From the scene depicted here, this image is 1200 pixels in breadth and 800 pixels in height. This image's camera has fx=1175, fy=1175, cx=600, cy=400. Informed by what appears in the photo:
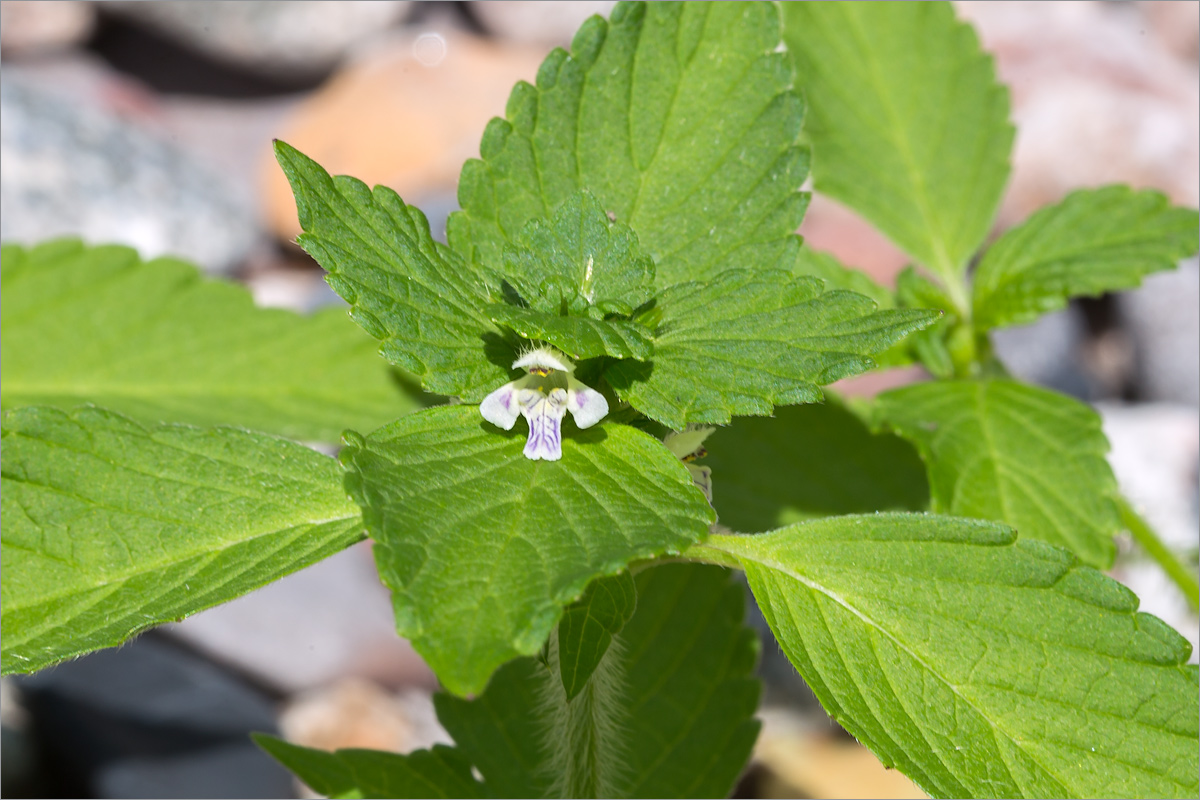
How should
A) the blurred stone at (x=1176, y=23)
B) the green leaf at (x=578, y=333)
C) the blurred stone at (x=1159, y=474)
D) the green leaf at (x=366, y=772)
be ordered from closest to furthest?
the green leaf at (x=578, y=333) < the green leaf at (x=366, y=772) < the blurred stone at (x=1159, y=474) < the blurred stone at (x=1176, y=23)

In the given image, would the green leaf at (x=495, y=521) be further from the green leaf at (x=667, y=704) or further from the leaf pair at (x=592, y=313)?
the green leaf at (x=667, y=704)

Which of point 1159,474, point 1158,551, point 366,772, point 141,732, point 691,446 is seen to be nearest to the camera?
point 691,446

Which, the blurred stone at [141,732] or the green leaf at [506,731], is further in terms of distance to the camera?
the blurred stone at [141,732]

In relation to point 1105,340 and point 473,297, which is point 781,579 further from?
point 1105,340

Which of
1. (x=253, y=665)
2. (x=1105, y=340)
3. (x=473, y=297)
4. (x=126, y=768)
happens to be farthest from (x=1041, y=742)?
(x=1105, y=340)

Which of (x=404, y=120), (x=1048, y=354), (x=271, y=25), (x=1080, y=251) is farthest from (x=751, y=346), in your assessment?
(x=271, y=25)

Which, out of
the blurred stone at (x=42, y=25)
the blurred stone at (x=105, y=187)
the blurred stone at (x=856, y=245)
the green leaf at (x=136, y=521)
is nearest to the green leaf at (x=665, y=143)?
the green leaf at (x=136, y=521)

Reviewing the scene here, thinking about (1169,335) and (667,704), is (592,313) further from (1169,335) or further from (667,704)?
(1169,335)
